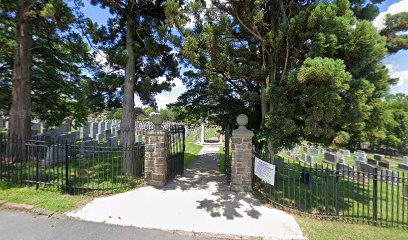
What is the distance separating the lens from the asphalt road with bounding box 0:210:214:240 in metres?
3.62

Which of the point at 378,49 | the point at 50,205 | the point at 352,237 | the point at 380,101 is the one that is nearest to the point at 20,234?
the point at 50,205

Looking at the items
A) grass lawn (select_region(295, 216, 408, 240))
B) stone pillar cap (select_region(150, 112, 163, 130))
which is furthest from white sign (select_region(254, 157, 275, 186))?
stone pillar cap (select_region(150, 112, 163, 130))

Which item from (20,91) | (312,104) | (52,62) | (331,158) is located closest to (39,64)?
(52,62)

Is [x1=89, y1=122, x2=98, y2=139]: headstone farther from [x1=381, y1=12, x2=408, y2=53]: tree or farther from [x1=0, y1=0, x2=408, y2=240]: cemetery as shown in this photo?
[x1=381, y1=12, x2=408, y2=53]: tree

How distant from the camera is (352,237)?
13.1ft

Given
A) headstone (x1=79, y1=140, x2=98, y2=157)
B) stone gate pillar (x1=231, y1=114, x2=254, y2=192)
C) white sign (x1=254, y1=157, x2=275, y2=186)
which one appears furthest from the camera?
stone gate pillar (x1=231, y1=114, x2=254, y2=192)

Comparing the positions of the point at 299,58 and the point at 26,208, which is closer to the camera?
the point at 26,208

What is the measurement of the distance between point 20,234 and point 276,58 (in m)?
7.23

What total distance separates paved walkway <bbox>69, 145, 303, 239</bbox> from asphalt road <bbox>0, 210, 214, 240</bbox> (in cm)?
20

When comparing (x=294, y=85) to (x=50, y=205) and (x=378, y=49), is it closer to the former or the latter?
(x=378, y=49)

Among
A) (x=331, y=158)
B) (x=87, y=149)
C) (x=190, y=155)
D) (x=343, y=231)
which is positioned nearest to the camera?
(x=343, y=231)

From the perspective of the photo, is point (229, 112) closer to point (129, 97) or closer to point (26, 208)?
point (129, 97)

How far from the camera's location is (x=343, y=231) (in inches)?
166

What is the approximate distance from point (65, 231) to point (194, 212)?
2.59m
